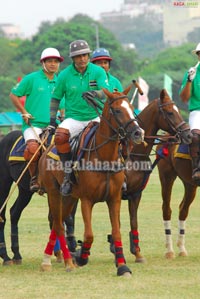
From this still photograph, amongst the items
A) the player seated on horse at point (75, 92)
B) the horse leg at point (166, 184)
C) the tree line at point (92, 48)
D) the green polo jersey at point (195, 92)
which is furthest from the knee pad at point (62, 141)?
the tree line at point (92, 48)

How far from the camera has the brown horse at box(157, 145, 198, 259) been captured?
49.5 ft

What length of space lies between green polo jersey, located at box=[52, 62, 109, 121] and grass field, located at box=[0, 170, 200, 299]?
2.03m

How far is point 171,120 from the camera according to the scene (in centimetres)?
1398

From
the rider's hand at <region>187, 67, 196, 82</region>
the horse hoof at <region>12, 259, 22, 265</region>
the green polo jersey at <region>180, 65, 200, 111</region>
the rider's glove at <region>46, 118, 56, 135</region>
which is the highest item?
the rider's hand at <region>187, 67, 196, 82</region>

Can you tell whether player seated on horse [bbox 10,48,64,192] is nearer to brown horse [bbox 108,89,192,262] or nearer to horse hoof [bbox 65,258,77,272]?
brown horse [bbox 108,89,192,262]

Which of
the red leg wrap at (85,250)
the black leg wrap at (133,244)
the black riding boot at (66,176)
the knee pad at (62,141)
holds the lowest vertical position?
the black leg wrap at (133,244)

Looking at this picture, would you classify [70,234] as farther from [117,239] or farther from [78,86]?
[78,86]

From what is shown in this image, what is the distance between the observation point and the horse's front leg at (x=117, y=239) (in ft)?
41.2

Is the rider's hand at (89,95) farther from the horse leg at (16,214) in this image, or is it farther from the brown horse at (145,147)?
the horse leg at (16,214)

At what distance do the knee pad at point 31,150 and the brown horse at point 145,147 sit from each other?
1272 mm

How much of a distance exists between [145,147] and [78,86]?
1589 millimetres

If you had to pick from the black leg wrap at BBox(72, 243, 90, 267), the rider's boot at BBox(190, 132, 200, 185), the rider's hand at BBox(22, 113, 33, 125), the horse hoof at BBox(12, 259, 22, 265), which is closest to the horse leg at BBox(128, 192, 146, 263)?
the rider's boot at BBox(190, 132, 200, 185)

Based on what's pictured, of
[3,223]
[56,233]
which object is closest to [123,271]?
[56,233]

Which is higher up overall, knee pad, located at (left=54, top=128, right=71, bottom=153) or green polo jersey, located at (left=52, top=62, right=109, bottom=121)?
green polo jersey, located at (left=52, top=62, right=109, bottom=121)
